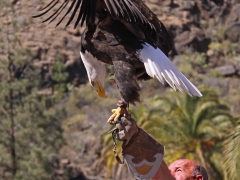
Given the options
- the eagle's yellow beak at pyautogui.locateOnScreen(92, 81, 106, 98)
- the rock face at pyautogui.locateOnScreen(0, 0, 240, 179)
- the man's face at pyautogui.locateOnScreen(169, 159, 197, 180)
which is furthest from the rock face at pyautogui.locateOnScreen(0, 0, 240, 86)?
the man's face at pyautogui.locateOnScreen(169, 159, 197, 180)

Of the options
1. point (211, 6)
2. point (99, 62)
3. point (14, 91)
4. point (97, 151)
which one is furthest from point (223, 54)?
point (99, 62)

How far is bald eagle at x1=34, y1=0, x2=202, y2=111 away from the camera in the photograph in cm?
461

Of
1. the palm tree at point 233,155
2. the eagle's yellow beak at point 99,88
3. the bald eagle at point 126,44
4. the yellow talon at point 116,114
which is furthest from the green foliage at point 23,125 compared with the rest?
the yellow talon at point 116,114

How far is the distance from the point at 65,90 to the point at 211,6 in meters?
10.6

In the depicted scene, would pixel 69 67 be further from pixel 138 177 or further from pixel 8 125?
pixel 138 177

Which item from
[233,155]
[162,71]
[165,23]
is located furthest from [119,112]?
[165,23]

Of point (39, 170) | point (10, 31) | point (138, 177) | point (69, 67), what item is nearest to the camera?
point (138, 177)

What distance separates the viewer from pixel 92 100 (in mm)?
32906

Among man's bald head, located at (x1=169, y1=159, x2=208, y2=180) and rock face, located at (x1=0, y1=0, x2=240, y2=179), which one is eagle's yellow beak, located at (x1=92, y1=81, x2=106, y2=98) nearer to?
man's bald head, located at (x1=169, y1=159, x2=208, y2=180)

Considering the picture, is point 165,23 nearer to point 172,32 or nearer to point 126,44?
point 172,32

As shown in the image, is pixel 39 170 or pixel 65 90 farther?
pixel 65 90

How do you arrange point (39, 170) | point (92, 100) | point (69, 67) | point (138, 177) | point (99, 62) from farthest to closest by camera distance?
point (69, 67) → point (92, 100) → point (39, 170) → point (99, 62) → point (138, 177)

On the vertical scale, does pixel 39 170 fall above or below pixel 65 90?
above

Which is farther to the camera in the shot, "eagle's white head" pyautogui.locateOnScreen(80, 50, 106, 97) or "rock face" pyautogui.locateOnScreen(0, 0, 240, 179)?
"rock face" pyautogui.locateOnScreen(0, 0, 240, 179)
